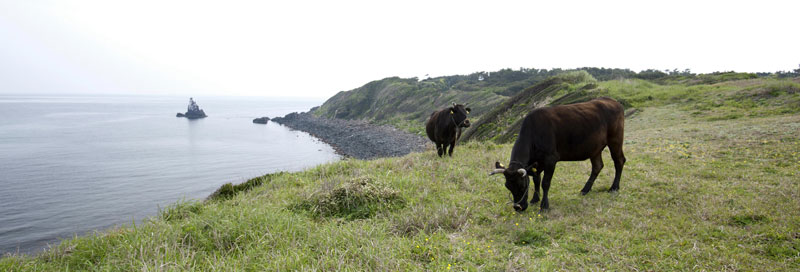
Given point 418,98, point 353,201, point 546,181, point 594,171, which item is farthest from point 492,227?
point 418,98

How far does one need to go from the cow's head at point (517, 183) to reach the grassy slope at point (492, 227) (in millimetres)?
205

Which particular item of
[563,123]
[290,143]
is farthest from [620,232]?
[290,143]

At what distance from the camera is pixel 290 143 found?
50719 mm

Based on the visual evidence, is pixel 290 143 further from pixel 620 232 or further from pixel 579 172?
pixel 620 232

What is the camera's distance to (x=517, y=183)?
5879 millimetres

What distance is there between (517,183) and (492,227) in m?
0.88

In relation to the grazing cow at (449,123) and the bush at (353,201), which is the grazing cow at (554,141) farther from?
the grazing cow at (449,123)

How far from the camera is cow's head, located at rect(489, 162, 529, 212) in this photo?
575 cm

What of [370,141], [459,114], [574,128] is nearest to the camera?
[574,128]

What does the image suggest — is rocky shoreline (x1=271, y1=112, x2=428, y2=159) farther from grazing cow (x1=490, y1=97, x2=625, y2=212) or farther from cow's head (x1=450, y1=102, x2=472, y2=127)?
grazing cow (x1=490, y1=97, x2=625, y2=212)

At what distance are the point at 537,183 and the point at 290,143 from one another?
157ft

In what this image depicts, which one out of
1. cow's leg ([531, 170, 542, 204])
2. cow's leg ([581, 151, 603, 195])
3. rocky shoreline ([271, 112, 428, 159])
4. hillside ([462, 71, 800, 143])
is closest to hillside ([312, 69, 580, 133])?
rocky shoreline ([271, 112, 428, 159])

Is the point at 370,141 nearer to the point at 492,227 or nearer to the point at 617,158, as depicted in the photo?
the point at 617,158

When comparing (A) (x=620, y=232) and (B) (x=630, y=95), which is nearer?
(A) (x=620, y=232)
